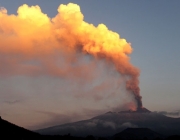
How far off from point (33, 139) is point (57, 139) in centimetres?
2569

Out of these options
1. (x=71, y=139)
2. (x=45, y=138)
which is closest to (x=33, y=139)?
(x=45, y=138)

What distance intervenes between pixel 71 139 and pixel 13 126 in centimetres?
4066

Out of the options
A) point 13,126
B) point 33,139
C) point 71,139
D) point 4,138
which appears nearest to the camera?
point 4,138

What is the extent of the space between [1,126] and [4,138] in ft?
92.5

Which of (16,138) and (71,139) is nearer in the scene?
(16,138)

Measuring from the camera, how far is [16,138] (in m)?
140

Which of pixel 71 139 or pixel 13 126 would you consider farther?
pixel 71 139

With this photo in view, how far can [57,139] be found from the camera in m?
180

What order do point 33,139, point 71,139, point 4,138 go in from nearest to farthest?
point 4,138, point 33,139, point 71,139

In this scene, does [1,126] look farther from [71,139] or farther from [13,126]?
[71,139]

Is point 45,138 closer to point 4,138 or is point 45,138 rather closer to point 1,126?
point 1,126

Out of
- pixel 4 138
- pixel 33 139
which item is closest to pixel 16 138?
pixel 4 138

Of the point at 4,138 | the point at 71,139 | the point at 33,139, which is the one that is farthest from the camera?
the point at 71,139

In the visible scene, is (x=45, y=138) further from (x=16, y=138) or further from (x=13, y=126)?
(x=16, y=138)
